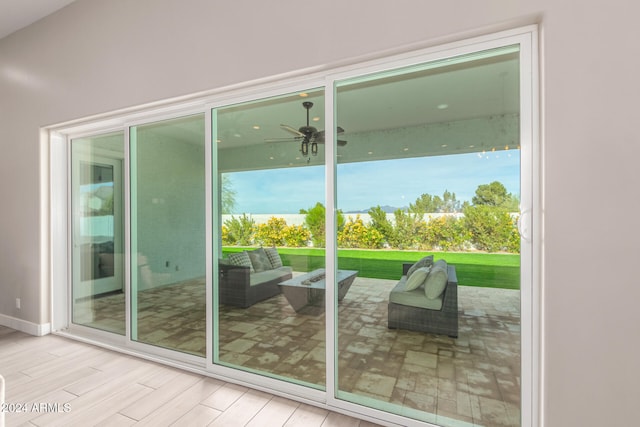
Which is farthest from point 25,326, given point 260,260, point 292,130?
point 292,130

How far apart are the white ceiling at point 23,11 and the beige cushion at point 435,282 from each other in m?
4.53

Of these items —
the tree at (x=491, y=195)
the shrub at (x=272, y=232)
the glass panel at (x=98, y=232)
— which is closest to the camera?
the tree at (x=491, y=195)

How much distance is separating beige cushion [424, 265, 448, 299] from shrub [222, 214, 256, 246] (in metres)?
1.41

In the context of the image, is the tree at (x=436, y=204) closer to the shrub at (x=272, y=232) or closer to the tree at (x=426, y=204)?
the tree at (x=426, y=204)

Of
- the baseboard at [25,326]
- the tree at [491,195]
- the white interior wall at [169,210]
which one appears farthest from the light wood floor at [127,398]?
the tree at [491,195]

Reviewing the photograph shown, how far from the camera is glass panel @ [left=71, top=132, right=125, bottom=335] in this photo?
327cm

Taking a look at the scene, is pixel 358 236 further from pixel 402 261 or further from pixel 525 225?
pixel 525 225

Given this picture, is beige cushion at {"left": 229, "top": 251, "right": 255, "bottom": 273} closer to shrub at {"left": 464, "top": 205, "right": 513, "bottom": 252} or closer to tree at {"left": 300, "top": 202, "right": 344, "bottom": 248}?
tree at {"left": 300, "top": 202, "right": 344, "bottom": 248}

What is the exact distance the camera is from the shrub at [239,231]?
250cm

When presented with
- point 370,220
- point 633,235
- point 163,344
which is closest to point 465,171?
point 370,220

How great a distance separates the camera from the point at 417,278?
1961mm

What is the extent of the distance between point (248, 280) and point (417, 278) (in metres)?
1.38

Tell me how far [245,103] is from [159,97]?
0.84 m

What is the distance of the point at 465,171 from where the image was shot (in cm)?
182
